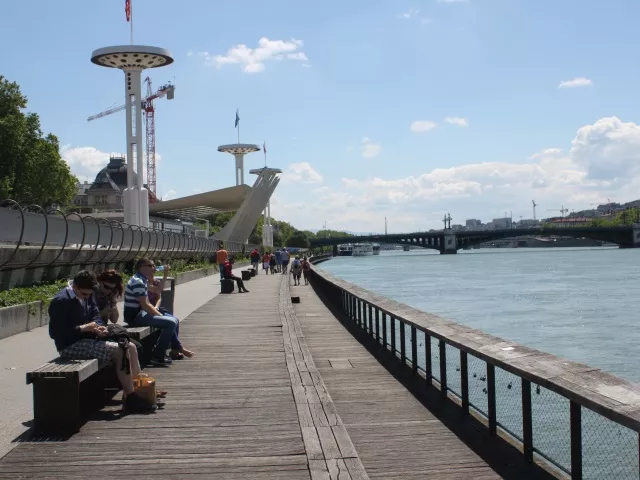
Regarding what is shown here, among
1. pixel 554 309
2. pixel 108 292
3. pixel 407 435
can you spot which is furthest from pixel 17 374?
pixel 554 309

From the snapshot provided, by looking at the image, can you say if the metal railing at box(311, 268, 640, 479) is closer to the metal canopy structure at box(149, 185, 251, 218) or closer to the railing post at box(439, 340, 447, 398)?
the railing post at box(439, 340, 447, 398)

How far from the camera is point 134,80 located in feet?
183

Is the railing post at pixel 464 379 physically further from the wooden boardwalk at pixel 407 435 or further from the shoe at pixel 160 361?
the shoe at pixel 160 361

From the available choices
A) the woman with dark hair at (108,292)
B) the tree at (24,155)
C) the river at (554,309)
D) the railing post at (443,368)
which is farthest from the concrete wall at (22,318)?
the tree at (24,155)

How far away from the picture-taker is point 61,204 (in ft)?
252

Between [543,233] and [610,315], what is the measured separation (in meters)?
106

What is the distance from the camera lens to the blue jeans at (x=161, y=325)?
9.83 meters

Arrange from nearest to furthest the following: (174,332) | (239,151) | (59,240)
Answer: (174,332)
(59,240)
(239,151)

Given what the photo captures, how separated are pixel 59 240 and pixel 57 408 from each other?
13.7 meters

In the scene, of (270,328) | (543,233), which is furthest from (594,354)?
(543,233)

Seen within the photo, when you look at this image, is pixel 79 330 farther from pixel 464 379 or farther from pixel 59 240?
pixel 59 240

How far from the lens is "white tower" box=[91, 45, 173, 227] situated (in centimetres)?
5351

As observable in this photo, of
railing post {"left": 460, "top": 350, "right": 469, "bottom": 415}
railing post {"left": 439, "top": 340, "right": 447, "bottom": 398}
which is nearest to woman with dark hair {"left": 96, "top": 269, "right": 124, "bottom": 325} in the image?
railing post {"left": 439, "top": 340, "right": 447, "bottom": 398}

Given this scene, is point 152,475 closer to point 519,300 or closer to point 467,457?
point 467,457
